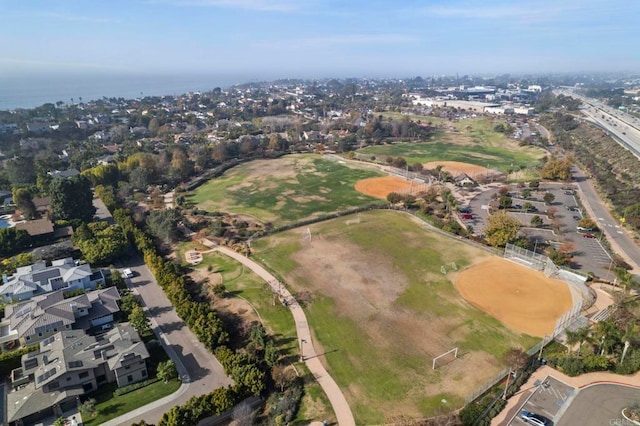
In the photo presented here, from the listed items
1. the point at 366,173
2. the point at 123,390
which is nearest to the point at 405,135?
the point at 366,173

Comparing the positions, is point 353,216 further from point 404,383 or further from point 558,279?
point 404,383

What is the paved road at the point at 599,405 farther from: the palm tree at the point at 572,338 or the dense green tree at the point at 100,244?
the dense green tree at the point at 100,244

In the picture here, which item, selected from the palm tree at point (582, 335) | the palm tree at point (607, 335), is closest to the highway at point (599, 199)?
the palm tree at point (607, 335)

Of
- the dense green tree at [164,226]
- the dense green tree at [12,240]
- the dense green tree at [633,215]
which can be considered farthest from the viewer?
the dense green tree at [633,215]

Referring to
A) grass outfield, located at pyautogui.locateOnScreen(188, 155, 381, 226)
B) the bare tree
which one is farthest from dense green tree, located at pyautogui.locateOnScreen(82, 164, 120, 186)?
the bare tree

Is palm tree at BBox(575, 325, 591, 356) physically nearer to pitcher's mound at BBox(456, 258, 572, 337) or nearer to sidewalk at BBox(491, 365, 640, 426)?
sidewalk at BBox(491, 365, 640, 426)
